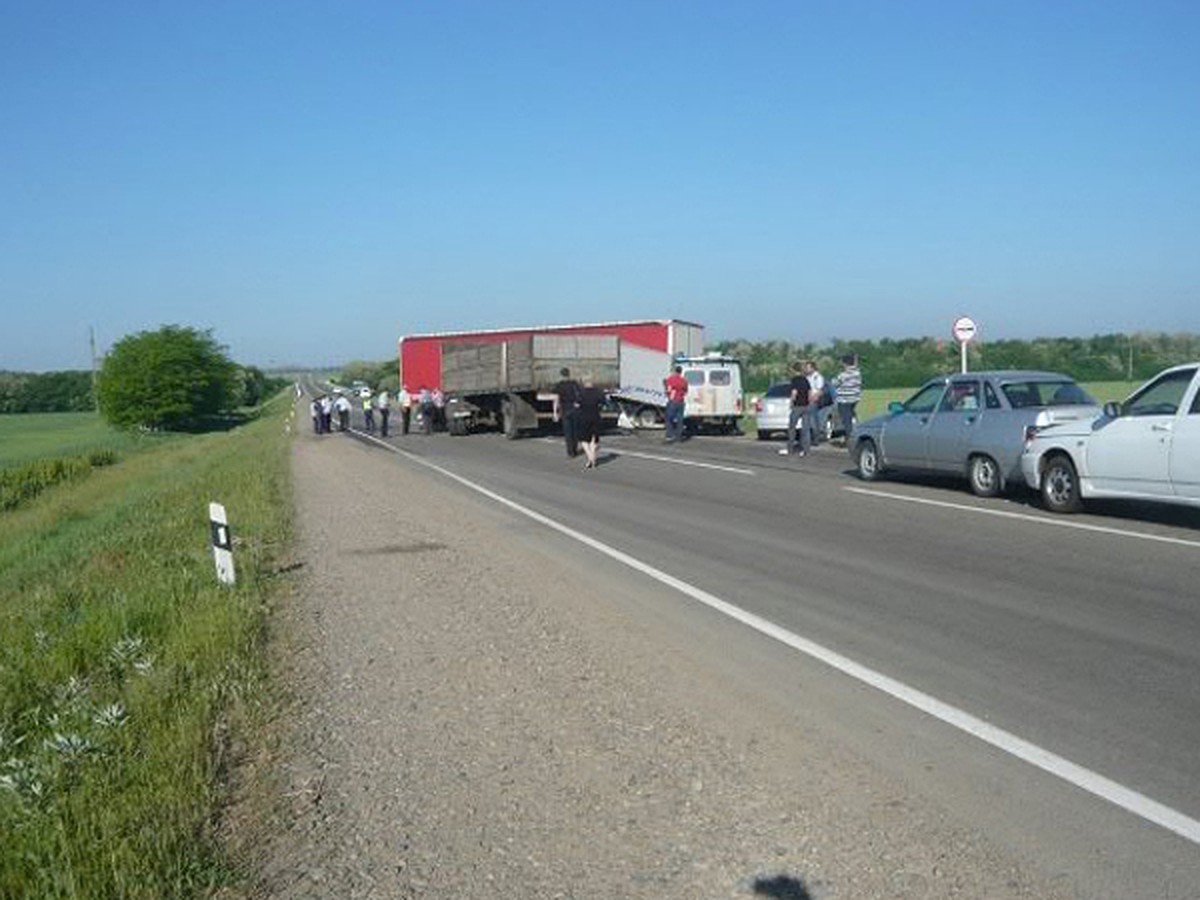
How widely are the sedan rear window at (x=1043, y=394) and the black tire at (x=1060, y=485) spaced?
1627 millimetres

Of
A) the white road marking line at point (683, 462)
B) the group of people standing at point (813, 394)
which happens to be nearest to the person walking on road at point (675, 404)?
the white road marking line at point (683, 462)

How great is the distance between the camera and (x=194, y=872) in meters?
4.16

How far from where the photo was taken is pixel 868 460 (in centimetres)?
1777

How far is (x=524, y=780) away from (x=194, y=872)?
4.86ft

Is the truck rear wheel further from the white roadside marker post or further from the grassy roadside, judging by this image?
the white roadside marker post

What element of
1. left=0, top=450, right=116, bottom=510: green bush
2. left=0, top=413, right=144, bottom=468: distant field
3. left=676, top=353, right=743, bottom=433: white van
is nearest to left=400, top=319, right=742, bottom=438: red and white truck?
left=676, top=353, right=743, bottom=433: white van

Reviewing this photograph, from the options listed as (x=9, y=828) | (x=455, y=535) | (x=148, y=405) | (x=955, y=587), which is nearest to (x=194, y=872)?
(x=9, y=828)

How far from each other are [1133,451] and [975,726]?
7766 millimetres

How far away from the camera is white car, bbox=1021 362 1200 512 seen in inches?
463

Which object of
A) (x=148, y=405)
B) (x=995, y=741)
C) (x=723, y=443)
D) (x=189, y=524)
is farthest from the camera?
(x=148, y=405)

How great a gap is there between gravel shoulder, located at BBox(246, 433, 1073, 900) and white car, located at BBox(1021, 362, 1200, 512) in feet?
21.1

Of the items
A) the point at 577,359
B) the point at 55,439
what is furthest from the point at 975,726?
the point at 55,439

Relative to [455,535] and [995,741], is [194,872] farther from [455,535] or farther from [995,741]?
[455,535]

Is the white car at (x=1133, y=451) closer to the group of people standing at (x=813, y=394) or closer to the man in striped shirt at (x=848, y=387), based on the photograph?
the group of people standing at (x=813, y=394)
